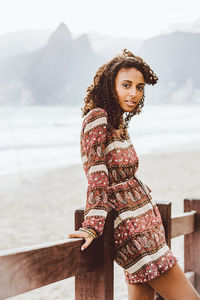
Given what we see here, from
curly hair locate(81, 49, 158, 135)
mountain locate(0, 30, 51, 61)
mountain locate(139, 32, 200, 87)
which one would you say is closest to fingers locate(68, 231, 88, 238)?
curly hair locate(81, 49, 158, 135)

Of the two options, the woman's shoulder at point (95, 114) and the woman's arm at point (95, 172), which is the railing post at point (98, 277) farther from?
the woman's shoulder at point (95, 114)

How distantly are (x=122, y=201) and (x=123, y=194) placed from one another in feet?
0.09

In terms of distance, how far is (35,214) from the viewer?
8602 mm

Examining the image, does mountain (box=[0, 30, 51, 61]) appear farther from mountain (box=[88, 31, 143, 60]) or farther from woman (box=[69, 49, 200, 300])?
woman (box=[69, 49, 200, 300])

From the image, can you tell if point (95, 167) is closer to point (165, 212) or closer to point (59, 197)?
point (165, 212)

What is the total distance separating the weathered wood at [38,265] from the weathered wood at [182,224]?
73 cm

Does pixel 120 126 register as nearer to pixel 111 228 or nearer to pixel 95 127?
pixel 95 127

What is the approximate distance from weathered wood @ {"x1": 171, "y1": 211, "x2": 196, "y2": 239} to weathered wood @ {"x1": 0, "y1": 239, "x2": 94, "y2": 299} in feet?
2.39

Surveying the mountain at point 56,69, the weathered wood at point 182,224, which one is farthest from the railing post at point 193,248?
the mountain at point 56,69

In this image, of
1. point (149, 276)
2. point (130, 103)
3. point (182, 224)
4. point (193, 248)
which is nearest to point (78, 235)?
point (149, 276)

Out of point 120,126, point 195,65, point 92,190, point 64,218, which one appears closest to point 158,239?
point 92,190

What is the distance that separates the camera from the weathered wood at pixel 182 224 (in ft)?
6.30

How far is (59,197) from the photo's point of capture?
10391 mm

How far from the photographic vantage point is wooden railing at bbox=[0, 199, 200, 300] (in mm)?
989
